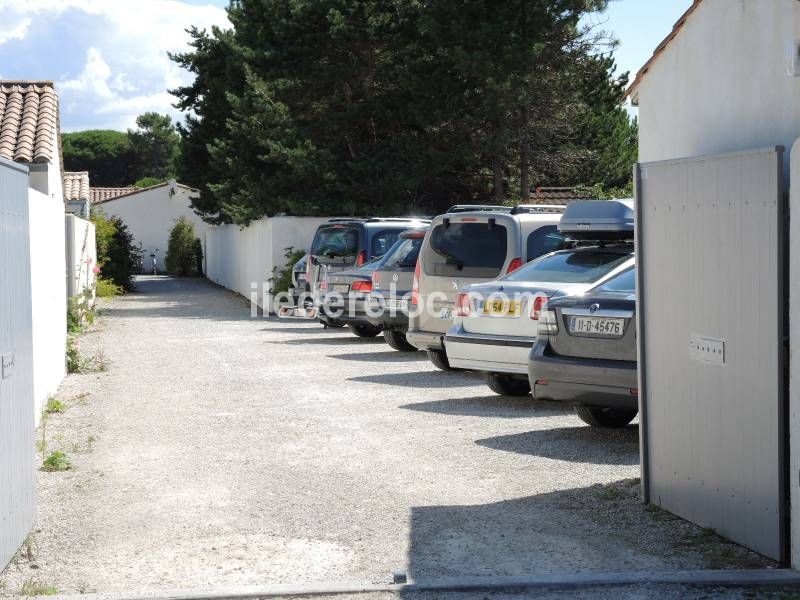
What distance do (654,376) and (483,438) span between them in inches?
105

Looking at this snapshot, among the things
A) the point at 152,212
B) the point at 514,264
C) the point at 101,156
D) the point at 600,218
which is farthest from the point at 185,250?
the point at 101,156

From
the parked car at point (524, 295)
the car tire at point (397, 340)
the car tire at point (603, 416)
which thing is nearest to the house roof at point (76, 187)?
the car tire at point (397, 340)

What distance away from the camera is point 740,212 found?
6008 mm

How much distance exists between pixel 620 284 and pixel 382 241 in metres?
11.3

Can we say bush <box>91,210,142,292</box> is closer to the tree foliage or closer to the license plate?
the tree foliage

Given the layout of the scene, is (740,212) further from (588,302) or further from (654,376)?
(588,302)

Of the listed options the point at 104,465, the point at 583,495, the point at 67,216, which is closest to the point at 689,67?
the point at 583,495

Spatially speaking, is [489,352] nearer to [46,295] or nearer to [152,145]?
[46,295]

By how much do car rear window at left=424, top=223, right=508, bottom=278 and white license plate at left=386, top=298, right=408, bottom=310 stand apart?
2.43m

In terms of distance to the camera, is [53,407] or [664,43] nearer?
[664,43]

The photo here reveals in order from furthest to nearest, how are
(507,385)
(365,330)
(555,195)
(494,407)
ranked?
(555,195)
(365,330)
(507,385)
(494,407)

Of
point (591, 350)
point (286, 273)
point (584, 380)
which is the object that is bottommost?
point (584, 380)

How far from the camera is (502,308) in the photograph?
11.1 metres

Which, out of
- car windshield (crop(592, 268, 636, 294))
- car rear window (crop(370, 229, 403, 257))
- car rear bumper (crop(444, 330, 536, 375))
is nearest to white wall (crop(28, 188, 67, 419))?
car rear bumper (crop(444, 330, 536, 375))
